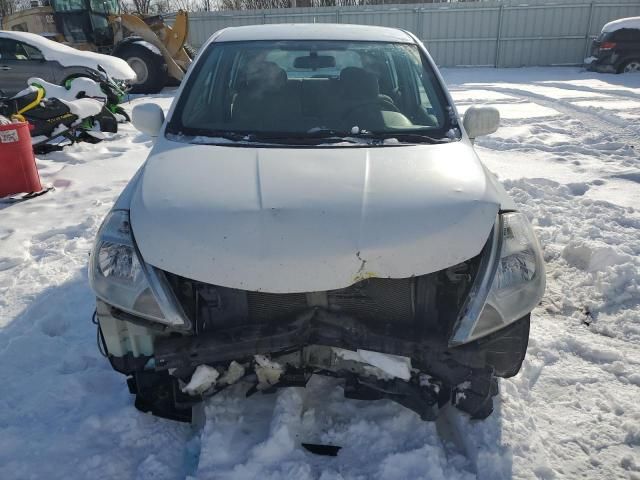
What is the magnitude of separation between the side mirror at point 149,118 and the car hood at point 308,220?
0.88 metres

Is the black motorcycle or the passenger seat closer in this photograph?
the passenger seat

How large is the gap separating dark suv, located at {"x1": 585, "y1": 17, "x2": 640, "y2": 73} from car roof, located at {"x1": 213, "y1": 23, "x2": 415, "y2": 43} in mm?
13090

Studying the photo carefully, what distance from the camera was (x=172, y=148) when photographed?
249 centimetres

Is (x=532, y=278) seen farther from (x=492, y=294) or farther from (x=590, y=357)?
(x=590, y=357)

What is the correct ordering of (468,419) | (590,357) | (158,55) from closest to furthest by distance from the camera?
(468,419), (590,357), (158,55)

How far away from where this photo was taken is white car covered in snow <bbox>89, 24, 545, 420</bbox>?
1792mm

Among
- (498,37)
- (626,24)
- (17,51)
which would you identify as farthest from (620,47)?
(17,51)

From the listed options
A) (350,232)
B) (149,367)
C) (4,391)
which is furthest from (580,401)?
(4,391)

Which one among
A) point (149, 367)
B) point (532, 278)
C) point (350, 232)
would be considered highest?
point (350, 232)

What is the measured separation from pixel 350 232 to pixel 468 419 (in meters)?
1.03

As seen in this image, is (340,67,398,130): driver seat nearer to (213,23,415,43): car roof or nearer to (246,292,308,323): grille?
(213,23,415,43): car roof

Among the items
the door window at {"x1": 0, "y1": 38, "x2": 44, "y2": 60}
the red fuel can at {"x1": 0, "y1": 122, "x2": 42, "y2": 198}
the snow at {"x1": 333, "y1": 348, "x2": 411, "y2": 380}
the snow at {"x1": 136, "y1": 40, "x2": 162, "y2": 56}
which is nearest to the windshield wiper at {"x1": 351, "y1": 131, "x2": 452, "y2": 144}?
the snow at {"x1": 333, "y1": 348, "x2": 411, "y2": 380}

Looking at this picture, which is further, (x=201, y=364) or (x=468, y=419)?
(x=468, y=419)

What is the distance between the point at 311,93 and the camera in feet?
9.75
